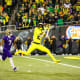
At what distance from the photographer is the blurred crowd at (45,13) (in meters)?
19.8

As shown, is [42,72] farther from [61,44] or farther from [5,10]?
[5,10]

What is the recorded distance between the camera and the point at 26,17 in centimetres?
2019

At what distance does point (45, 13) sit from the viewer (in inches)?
791

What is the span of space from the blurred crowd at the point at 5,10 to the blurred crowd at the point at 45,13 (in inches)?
38.8

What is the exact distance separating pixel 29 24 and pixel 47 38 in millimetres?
1807

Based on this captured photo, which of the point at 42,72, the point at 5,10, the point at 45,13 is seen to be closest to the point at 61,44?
Answer: the point at 45,13

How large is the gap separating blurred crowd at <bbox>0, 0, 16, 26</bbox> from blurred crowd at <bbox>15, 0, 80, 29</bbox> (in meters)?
0.99

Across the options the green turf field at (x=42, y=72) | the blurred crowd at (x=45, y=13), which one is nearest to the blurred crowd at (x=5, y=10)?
the blurred crowd at (x=45, y=13)

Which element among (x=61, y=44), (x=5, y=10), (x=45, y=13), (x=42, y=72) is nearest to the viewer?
(x=42, y=72)

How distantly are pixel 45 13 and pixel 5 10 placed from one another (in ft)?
13.7

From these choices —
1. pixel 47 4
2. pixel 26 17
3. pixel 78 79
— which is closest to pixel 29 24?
pixel 26 17

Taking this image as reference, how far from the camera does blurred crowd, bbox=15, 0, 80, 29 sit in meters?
19.8

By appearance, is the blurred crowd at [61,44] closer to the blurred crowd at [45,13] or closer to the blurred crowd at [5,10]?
the blurred crowd at [45,13]

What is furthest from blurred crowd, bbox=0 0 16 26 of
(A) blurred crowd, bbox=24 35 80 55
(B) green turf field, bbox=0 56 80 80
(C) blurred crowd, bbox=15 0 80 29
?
(B) green turf field, bbox=0 56 80 80
